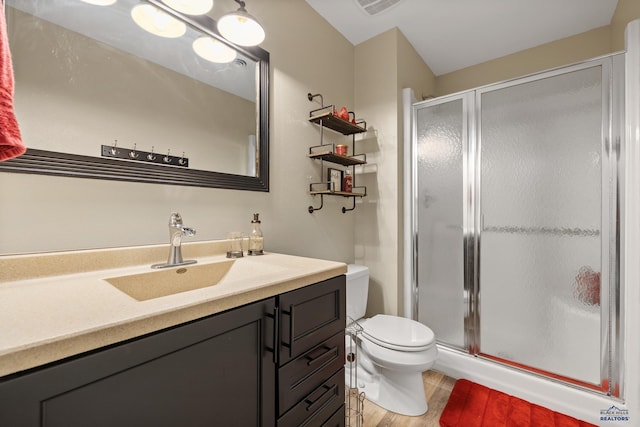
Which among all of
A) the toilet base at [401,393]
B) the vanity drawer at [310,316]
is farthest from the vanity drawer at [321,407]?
the toilet base at [401,393]

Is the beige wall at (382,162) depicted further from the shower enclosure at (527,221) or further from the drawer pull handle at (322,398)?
the drawer pull handle at (322,398)

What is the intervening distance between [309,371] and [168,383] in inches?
17.6

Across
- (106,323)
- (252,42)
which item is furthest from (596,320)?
(252,42)

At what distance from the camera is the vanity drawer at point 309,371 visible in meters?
0.80

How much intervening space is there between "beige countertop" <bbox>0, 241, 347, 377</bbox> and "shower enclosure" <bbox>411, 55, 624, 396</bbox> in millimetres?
1346

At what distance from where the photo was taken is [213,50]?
4.21ft

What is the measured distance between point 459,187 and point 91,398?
210 cm

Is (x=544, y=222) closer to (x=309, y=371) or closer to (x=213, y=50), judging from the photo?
(x=309, y=371)

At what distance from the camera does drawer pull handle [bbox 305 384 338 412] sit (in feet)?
2.91

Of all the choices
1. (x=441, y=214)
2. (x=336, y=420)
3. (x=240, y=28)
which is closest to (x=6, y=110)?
(x=240, y=28)

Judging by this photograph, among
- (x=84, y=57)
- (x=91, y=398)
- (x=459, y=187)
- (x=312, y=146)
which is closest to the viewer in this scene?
(x=91, y=398)

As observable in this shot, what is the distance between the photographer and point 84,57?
3.02 ft

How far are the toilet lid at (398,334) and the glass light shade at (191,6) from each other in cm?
180

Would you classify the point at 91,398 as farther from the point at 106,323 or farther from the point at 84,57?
the point at 84,57
